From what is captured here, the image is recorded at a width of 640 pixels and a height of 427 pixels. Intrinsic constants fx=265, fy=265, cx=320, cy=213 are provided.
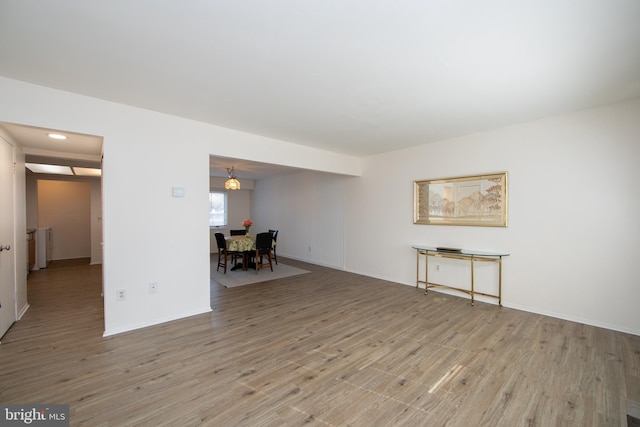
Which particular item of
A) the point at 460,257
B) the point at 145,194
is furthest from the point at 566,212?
the point at 145,194

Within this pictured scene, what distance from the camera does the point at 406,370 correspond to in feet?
7.39

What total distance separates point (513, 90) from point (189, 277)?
4241 mm

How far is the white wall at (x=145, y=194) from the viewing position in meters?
2.65

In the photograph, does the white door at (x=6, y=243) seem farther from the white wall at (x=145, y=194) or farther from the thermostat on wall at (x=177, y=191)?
the thermostat on wall at (x=177, y=191)

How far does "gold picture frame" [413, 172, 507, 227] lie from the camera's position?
152 inches

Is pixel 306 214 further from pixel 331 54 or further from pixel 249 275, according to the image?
pixel 331 54

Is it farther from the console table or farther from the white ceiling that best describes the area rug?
the white ceiling

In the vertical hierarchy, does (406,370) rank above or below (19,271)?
below

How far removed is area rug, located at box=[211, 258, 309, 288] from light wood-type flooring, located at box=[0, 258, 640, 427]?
55.8 inches

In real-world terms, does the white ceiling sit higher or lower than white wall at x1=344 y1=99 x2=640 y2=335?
higher

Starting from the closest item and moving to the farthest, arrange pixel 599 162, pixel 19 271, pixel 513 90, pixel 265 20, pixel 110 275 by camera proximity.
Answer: pixel 265 20, pixel 513 90, pixel 110 275, pixel 599 162, pixel 19 271

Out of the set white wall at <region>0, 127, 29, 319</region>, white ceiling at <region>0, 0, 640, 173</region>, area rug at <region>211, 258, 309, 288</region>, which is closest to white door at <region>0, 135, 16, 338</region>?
white wall at <region>0, 127, 29, 319</region>

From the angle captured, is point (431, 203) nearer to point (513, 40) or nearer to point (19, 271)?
point (513, 40)

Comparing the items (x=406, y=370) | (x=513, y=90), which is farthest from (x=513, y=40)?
(x=406, y=370)
